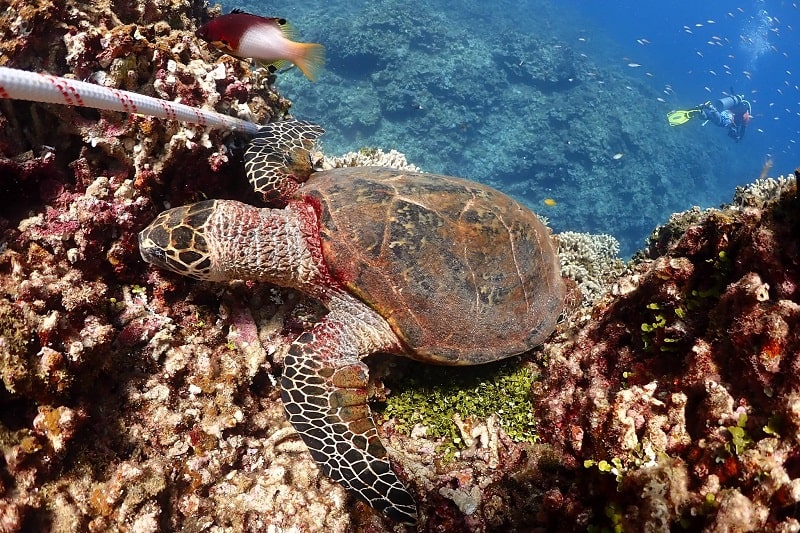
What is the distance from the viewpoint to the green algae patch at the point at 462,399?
3645 mm

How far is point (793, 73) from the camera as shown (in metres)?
95.7

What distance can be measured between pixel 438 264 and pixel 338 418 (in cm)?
153

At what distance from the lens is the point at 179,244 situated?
3.44 meters

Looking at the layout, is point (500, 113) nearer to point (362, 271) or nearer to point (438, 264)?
point (438, 264)

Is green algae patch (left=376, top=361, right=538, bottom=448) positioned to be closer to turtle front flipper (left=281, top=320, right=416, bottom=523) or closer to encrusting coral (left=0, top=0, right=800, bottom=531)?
encrusting coral (left=0, top=0, right=800, bottom=531)

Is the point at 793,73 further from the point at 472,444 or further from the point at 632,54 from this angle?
the point at 472,444

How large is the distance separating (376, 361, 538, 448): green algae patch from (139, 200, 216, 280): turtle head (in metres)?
2.03

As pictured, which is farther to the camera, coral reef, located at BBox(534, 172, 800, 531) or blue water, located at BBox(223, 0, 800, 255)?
blue water, located at BBox(223, 0, 800, 255)

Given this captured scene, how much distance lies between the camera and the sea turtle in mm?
3420

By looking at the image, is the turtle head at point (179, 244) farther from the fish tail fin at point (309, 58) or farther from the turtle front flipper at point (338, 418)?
the fish tail fin at point (309, 58)

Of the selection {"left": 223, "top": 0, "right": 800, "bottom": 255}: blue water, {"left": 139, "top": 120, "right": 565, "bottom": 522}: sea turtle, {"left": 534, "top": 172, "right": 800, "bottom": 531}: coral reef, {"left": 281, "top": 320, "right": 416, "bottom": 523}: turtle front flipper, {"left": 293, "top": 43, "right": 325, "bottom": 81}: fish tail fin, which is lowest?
{"left": 223, "top": 0, "right": 800, "bottom": 255}: blue water

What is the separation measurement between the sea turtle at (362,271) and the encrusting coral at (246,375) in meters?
0.35

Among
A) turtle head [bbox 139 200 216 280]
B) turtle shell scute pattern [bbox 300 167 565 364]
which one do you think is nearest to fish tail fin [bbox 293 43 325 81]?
turtle shell scute pattern [bbox 300 167 565 364]

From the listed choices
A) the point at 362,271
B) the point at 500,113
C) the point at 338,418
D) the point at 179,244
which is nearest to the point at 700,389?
the point at 338,418
